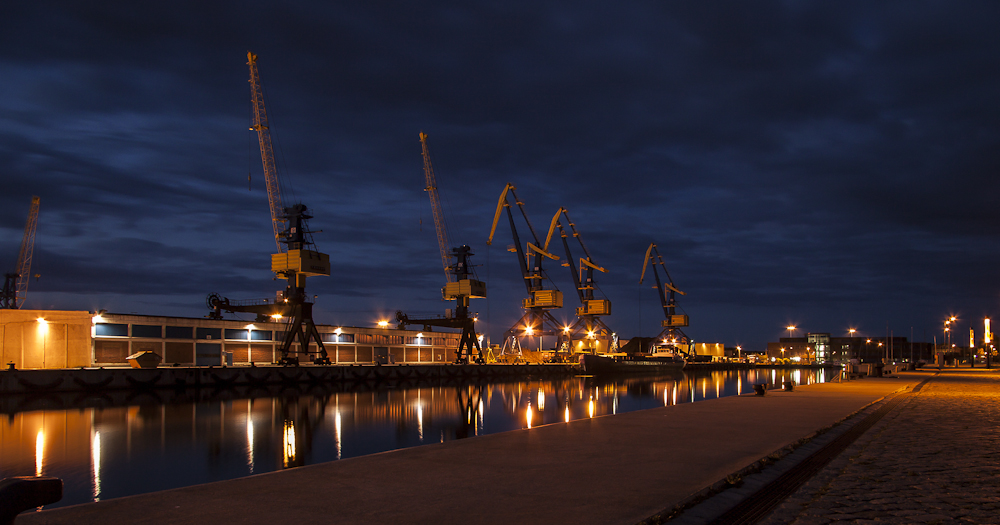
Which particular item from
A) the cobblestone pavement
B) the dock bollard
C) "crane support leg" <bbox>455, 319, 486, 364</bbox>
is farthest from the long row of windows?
the cobblestone pavement

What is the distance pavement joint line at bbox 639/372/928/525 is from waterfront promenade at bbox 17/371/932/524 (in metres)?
0.17

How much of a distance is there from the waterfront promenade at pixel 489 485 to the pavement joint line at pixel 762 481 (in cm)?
17

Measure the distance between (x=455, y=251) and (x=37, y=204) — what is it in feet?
380

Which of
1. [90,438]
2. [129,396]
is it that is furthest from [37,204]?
[90,438]

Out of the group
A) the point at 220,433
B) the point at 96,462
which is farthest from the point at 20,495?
the point at 220,433

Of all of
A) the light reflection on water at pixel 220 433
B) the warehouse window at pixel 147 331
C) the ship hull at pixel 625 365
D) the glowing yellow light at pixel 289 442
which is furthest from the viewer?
the ship hull at pixel 625 365

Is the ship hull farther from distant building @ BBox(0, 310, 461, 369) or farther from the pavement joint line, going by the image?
the pavement joint line

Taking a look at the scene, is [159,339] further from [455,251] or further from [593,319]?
[593,319]

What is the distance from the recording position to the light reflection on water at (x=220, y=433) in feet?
62.9

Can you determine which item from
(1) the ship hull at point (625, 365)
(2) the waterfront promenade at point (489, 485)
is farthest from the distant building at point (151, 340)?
(2) the waterfront promenade at point (489, 485)

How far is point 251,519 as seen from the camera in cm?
827

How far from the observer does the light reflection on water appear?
755 inches

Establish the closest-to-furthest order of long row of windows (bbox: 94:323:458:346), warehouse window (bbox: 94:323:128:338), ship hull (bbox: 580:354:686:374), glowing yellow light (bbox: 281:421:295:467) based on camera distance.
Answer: glowing yellow light (bbox: 281:421:295:467) < warehouse window (bbox: 94:323:128:338) < long row of windows (bbox: 94:323:458:346) < ship hull (bbox: 580:354:686:374)

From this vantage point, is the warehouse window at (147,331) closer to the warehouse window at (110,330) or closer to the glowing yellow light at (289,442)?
the warehouse window at (110,330)
